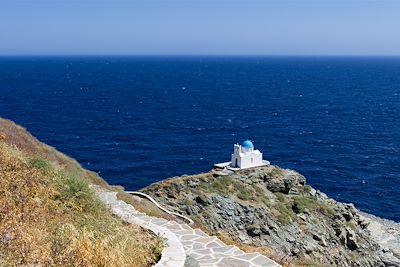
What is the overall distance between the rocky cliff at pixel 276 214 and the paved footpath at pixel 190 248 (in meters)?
13.5

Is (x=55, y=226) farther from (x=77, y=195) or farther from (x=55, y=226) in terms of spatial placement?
(x=77, y=195)

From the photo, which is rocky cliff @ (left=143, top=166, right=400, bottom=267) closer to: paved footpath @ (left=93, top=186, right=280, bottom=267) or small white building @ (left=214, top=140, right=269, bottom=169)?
small white building @ (left=214, top=140, right=269, bottom=169)

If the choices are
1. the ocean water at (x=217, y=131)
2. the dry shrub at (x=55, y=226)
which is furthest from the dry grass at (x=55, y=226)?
the ocean water at (x=217, y=131)

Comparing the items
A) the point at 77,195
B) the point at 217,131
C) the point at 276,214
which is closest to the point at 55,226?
the point at 77,195

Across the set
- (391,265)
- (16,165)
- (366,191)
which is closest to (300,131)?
(366,191)

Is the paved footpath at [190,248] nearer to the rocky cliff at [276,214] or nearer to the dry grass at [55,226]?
the dry grass at [55,226]

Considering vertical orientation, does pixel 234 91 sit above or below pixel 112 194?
below

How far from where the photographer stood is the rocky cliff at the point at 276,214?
32312 mm

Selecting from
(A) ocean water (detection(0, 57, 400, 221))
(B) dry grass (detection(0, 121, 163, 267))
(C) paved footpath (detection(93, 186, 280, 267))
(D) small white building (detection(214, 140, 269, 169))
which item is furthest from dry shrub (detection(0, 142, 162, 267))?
(A) ocean water (detection(0, 57, 400, 221))

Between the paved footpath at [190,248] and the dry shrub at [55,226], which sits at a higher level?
the dry shrub at [55,226]

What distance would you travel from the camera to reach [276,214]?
36.1 m

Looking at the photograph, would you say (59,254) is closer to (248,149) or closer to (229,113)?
(248,149)

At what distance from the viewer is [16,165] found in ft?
46.6

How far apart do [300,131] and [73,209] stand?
78424mm
